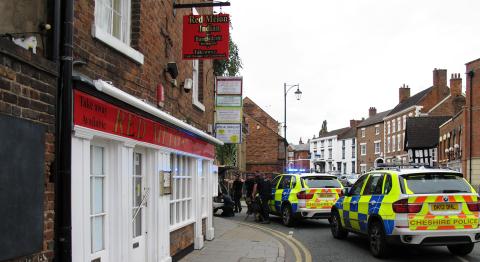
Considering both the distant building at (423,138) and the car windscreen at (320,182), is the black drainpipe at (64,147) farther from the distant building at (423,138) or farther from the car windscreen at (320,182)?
the distant building at (423,138)

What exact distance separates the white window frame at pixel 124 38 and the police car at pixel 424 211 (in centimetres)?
527

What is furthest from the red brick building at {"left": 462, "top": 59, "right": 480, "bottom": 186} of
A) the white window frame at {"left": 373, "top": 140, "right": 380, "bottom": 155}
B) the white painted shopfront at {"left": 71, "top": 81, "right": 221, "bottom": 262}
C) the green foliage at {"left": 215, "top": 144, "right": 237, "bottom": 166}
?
the white window frame at {"left": 373, "top": 140, "right": 380, "bottom": 155}

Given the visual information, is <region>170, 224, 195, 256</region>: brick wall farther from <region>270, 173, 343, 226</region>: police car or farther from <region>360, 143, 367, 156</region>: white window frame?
<region>360, 143, 367, 156</region>: white window frame

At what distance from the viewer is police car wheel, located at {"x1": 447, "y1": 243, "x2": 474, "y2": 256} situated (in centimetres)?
1022

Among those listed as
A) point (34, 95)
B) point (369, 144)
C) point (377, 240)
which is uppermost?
point (34, 95)

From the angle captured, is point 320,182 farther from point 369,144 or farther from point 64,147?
point 369,144

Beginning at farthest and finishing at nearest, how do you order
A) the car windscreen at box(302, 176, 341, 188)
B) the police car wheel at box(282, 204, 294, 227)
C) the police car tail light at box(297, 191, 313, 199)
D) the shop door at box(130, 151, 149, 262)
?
the police car wheel at box(282, 204, 294, 227) → the car windscreen at box(302, 176, 341, 188) → the police car tail light at box(297, 191, 313, 199) → the shop door at box(130, 151, 149, 262)

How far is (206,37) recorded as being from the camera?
10148 millimetres

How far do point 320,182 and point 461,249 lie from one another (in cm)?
621

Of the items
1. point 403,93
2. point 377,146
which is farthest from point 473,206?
point 377,146

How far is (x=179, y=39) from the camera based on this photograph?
1012 cm

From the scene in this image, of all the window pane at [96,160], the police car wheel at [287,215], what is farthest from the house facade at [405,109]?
the window pane at [96,160]

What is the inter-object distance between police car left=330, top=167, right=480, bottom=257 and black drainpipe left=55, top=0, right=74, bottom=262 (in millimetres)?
6402

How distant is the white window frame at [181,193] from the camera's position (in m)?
9.43
